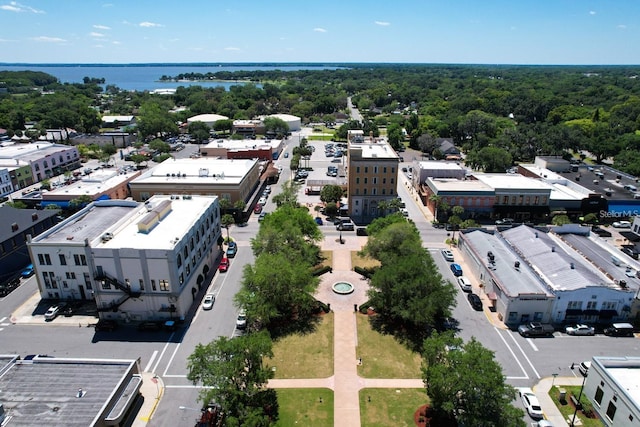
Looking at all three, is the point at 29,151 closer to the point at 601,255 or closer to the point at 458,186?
the point at 458,186

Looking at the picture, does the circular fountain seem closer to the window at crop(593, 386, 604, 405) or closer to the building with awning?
the building with awning

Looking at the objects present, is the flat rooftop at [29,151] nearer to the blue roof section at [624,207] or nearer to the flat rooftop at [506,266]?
the flat rooftop at [506,266]

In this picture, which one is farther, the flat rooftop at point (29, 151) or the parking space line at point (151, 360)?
the flat rooftop at point (29, 151)

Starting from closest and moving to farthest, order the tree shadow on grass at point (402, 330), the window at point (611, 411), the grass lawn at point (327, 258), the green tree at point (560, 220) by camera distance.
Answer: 1. the window at point (611, 411)
2. the tree shadow on grass at point (402, 330)
3. the grass lawn at point (327, 258)
4. the green tree at point (560, 220)

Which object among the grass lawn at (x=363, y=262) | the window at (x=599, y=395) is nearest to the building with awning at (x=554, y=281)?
the window at (x=599, y=395)

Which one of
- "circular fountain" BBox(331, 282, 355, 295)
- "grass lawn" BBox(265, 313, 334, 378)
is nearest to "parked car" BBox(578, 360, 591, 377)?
"grass lawn" BBox(265, 313, 334, 378)

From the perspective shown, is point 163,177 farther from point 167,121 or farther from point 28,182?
point 167,121
